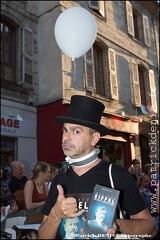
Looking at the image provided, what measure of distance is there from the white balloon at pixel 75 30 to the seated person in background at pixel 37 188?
1.88 metres

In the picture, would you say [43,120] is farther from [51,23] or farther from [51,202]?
[51,202]

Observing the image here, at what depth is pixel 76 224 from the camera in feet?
4.49

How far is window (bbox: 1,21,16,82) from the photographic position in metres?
7.80

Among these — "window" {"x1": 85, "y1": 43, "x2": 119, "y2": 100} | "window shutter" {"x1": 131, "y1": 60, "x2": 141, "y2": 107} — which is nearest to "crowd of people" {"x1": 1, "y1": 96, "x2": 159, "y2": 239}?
"window" {"x1": 85, "y1": 43, "x2": 119, "y2": 100}

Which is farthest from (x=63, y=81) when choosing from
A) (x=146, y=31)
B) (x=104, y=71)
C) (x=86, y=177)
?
(x=146, y=31)

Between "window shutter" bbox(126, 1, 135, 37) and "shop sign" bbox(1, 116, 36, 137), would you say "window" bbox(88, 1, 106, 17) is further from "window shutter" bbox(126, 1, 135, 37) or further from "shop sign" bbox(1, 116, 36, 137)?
"shop sign" bbox(1, 116, 36, 137)

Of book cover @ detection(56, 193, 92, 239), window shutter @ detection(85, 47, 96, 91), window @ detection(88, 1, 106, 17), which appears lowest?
book cover @ detection(56, 193, 92, 239)

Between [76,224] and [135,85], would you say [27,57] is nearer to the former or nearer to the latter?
[135,85]

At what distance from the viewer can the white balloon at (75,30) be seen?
3.75m

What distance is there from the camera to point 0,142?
23.7 feet

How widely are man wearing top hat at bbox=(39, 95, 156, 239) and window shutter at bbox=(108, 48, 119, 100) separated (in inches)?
312

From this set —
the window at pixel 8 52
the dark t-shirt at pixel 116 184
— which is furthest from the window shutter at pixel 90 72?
the dark t-shirt at pixel 116 184

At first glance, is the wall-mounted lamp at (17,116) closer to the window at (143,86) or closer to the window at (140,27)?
the window at (143,86)

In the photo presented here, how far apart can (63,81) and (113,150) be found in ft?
10.8
